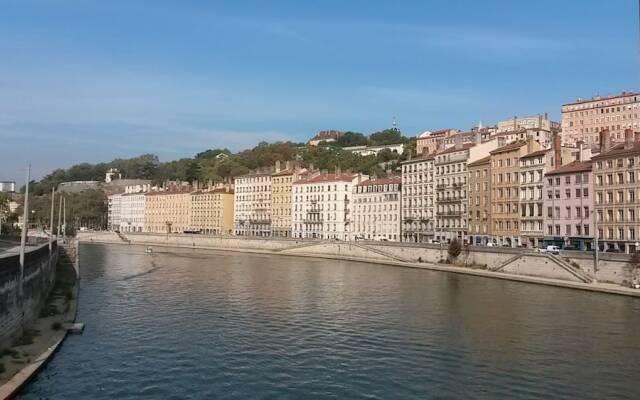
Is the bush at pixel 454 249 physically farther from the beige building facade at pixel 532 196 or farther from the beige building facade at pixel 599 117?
the beige building facade at pixel 599 117

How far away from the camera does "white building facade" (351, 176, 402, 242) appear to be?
4368 inches

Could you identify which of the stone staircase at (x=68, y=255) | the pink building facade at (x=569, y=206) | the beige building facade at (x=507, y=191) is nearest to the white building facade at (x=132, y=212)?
the stone staircase at (x=68, y=255)

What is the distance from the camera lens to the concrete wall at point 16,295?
1072 inches

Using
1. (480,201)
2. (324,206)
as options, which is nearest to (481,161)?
(480,201)

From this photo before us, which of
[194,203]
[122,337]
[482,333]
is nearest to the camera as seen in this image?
[122,337]

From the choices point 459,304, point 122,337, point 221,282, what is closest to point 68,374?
point 122,337

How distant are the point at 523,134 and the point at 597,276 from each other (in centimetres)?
5008

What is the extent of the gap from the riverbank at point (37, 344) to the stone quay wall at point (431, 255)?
140 ft

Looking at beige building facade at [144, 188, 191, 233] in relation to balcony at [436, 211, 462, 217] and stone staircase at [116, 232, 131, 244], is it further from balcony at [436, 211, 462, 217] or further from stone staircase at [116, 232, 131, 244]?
balcony at [436, 211, 462, 217]

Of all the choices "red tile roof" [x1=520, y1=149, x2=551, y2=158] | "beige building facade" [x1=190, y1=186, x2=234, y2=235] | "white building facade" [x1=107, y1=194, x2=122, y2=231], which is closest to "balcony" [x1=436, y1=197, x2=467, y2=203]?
"red tile roof" [x1=520, y1=149, x2=551, y2=158]

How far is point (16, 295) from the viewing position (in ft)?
98.0

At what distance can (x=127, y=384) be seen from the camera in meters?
26.0

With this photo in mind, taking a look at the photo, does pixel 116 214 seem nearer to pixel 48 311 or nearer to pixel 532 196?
pixel 532 196

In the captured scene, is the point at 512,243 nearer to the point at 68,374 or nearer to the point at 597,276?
the point at 597,276
